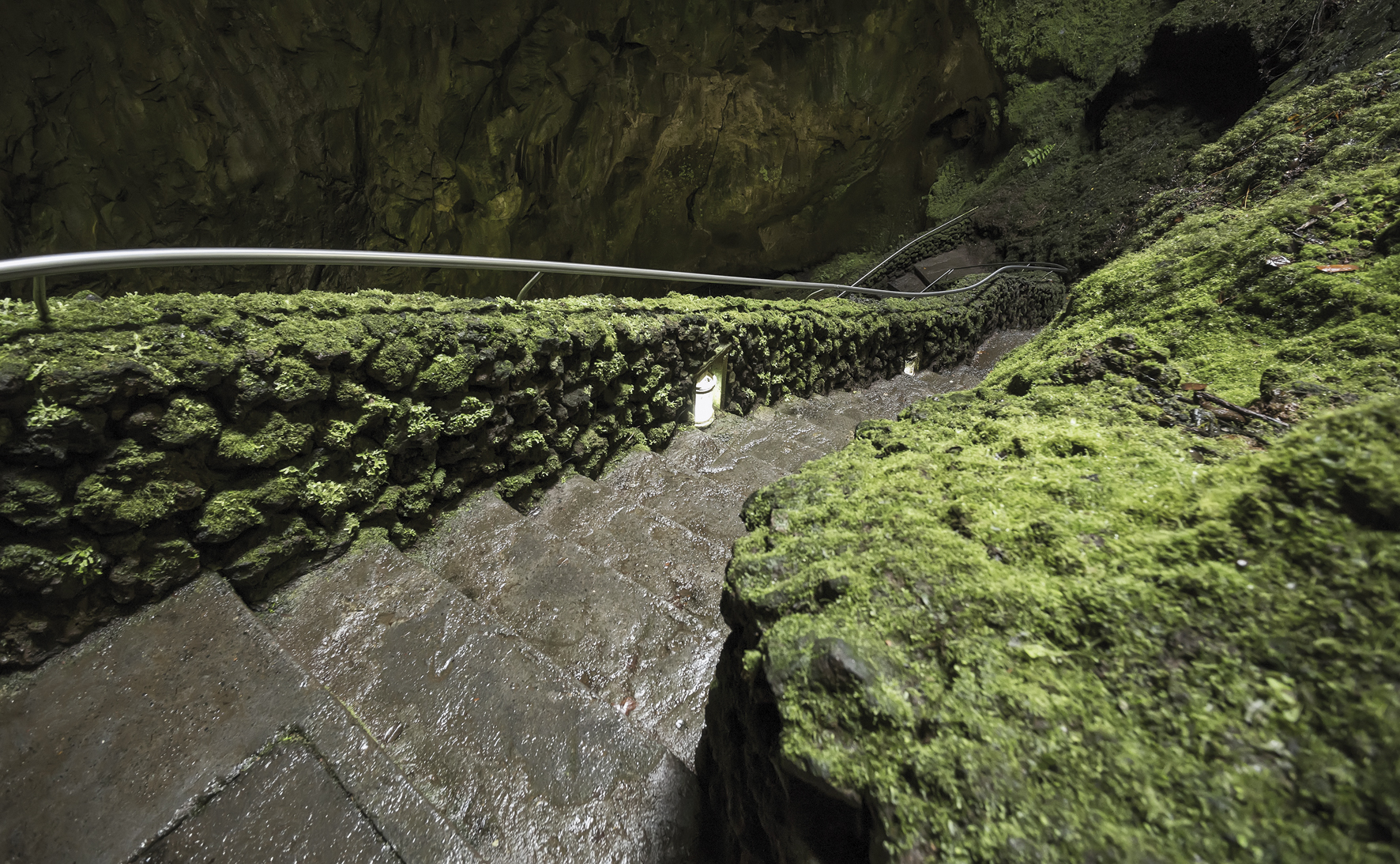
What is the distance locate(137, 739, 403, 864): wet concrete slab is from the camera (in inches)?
40.8

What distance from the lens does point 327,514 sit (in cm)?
178

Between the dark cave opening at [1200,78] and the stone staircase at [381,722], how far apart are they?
38.8ft

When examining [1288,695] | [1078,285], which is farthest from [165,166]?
[1288,695]

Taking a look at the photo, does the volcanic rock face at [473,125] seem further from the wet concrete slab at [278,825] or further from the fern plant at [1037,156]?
the wet concrete slab at [278,825]

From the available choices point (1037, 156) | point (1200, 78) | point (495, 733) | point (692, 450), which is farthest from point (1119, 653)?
point (1037, 156)

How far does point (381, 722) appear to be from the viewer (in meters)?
1.36

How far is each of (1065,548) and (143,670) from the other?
198 centimetres

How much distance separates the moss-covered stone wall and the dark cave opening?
445 inches

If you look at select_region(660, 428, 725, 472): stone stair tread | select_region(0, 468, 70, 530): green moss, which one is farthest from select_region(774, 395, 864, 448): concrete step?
select_region(0, 468, 70, 530): green moss

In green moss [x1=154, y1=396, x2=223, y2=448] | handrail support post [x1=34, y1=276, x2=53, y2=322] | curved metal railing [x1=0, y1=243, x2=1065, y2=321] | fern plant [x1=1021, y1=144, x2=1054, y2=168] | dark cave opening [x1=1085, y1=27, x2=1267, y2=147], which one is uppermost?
dark cave opening [x1=1085, y1=27, x2=1267, y2=147]

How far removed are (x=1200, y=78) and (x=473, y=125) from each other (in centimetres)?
1177

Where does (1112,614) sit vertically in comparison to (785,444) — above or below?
above

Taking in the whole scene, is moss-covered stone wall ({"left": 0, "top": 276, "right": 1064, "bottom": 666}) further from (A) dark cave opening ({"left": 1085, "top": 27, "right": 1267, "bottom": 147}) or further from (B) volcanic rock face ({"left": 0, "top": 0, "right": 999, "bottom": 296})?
(A) dark cave opening ({"left": 1085, "top": 27, "right": 1267, "bottom": 147})

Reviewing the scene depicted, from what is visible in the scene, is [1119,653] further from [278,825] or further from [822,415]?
[822,415]
